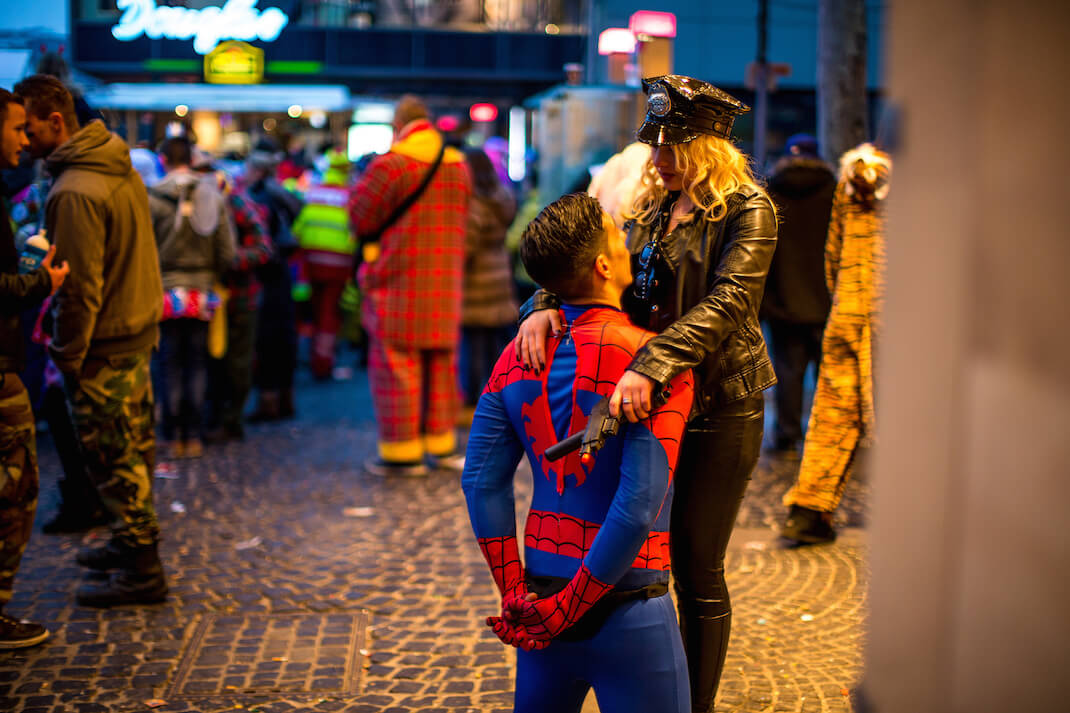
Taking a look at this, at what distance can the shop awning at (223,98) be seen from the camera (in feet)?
55.3

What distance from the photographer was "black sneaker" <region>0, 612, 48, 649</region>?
167 inches

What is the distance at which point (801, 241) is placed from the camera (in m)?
7.27

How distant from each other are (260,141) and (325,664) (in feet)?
18.9

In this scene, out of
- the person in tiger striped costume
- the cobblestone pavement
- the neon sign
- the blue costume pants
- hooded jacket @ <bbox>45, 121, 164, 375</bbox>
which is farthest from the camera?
the neon sign

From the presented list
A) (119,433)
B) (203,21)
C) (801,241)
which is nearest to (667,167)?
(119,433)

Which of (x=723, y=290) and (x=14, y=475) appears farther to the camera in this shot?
(x=14, y=475)

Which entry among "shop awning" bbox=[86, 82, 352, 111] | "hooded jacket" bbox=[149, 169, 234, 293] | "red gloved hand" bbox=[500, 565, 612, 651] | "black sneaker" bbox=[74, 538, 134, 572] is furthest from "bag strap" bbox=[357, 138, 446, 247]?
"shop awning" bbox=[86, 82, 352, 111]

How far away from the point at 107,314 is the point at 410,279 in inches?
106

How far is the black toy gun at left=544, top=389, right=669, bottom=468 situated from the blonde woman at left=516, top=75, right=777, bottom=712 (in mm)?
555

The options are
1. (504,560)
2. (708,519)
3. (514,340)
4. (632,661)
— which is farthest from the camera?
(708,519)

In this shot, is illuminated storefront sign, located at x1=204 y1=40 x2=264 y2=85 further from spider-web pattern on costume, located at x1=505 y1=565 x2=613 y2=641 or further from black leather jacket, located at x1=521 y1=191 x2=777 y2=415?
spider-web pattern on costume, located at x1=505 y1=565 x2=613 y2=641

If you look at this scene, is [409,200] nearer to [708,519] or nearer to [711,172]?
[711,172]

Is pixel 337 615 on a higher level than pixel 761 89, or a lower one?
lower

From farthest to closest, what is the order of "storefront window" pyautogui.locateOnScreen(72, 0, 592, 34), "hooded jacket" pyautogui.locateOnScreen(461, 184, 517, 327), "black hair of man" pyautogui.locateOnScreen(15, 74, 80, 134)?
1. "storefront window" pyautogui.locateOnScreen(72, 0, 592, 34)
2. "hooded jacket" pyautogui.locateOnScreen(461, 184, 517, 327)
3. "black hair of man" pyautogui.locateOnScreen(15, 74, 80, 134)
